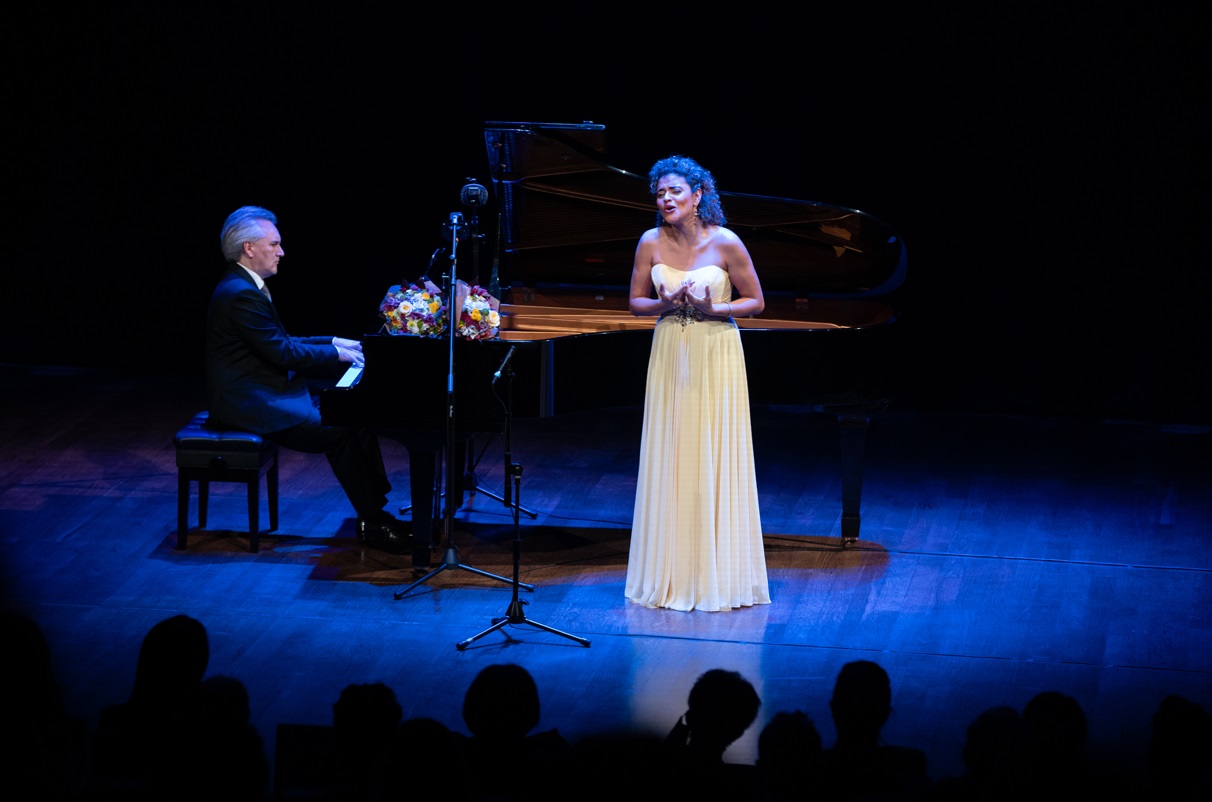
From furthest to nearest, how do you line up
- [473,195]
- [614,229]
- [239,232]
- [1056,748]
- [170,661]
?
[614,229] → [239,232] → [473,195] → [170,661] → [1056,748]

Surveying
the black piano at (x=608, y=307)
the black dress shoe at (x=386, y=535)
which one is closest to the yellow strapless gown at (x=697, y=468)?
the black piano at (x=608, y=307)

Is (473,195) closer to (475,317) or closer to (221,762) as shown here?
(475,317)

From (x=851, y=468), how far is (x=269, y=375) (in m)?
2.66

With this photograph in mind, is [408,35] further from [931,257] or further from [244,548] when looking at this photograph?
[244,548]

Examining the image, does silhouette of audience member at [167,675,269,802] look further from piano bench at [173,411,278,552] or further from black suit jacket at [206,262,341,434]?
black suit jacket at [206,262,341,434]

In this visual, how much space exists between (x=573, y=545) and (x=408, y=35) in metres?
4.26

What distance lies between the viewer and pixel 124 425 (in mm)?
8977

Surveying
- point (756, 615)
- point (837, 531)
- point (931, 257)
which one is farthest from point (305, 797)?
point (931, 257)

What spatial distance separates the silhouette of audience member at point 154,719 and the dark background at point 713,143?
6450 millimetres

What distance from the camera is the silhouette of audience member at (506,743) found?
3113 mm

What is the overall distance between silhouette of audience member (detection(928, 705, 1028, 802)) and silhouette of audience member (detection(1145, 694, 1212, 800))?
0.26 metres

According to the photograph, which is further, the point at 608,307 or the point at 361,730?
the point at 608,307

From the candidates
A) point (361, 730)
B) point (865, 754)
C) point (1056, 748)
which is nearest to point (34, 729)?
point (361, 730)

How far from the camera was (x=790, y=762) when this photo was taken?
2.98 metres
